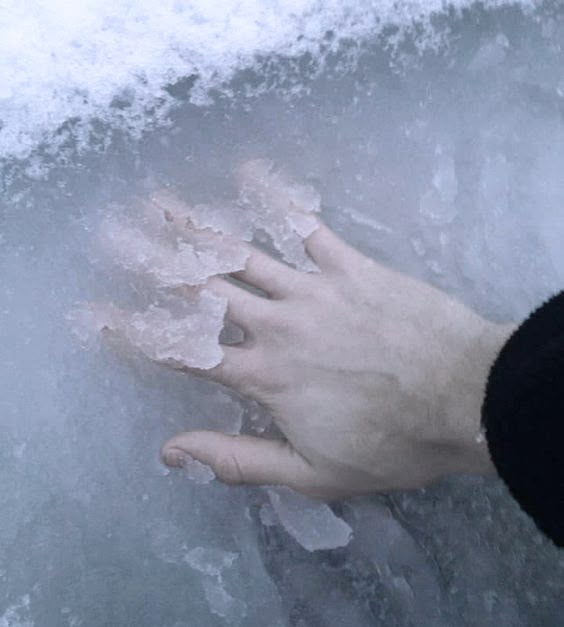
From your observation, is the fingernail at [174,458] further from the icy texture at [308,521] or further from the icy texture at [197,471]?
the icy texture at [308,521]

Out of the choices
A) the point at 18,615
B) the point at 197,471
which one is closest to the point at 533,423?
the point at 197,471

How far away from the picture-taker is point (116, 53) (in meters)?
1.30

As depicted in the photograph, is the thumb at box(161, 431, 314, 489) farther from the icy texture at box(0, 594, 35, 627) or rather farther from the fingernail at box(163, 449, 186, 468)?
the icy texture at box(0, 594, 35, 627)

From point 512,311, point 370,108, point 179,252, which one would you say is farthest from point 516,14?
point 179,252

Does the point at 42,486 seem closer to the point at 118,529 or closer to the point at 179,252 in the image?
the point at 118,529

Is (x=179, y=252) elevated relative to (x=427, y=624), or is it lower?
elevated

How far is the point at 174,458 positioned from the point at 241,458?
101 mm

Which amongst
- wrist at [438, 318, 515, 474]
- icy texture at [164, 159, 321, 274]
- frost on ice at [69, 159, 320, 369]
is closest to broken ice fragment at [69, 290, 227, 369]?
frost on ice at [69, 159, 320, 369]

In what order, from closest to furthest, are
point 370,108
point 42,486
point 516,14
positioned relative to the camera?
1. point 42,486
2. point 370,108
3. point 516,14

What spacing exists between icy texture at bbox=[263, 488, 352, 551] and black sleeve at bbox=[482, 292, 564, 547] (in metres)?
0.32

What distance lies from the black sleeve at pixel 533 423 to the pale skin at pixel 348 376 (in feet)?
0.48

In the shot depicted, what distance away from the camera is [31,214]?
49.8 inches

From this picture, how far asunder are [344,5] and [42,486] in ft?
3.08

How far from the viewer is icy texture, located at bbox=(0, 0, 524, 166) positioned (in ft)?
4.17
